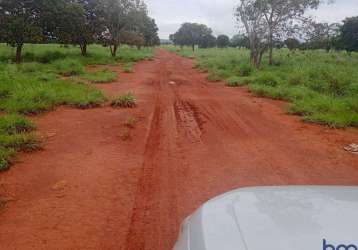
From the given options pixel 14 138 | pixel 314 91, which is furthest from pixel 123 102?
pixel 314 91

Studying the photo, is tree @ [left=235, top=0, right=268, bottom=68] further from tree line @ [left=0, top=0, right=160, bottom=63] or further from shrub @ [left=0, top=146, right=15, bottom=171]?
shrub @ [left=0, top=146, right=15, bottom=171]

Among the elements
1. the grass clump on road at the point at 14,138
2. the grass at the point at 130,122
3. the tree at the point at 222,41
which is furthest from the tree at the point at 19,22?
the tree at the point at 222,41

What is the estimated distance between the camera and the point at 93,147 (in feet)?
19.3

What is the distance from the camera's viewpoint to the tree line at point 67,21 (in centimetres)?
1806

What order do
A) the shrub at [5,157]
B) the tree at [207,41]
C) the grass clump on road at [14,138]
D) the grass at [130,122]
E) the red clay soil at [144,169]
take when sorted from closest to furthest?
the red clay soil at [144,169]
the shrub at [5,157]
the grass clump on road at [14,138]
the grass at [130,122]
the tree at [207,41]

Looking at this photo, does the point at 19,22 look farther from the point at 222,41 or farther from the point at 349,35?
the point at 222,41

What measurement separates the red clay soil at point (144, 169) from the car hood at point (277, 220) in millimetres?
1493

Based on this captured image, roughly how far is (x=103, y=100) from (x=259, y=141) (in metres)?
4.57

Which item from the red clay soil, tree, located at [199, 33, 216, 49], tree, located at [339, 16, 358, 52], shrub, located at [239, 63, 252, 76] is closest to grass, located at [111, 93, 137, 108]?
the red clay soil

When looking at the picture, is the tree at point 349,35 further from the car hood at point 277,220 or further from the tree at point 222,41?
the tree at point 222,41

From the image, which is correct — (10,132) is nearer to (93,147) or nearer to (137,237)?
(93,147)

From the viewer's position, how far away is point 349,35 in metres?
40.7

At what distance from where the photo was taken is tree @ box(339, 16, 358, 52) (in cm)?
3981

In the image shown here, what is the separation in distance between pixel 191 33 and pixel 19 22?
57.6 m
